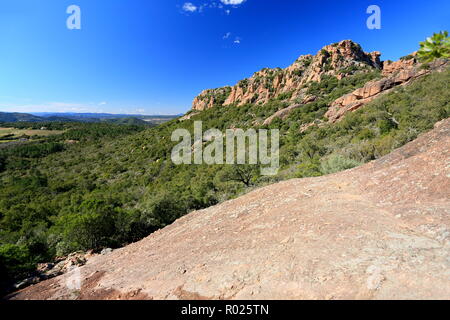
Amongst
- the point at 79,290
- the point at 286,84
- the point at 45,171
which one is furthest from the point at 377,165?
the point at 45,171

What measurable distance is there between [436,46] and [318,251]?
3.46 metres

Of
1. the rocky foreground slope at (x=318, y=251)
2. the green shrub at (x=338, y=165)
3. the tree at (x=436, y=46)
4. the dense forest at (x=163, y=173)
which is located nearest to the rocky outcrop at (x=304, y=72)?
the dense forest at (x=163, y=173)

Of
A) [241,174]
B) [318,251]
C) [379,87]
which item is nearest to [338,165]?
[318,251]

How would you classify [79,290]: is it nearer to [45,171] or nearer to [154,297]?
[154,297]

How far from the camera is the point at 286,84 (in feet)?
190

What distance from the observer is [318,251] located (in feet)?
12.8

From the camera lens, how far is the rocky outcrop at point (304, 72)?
51844 mm

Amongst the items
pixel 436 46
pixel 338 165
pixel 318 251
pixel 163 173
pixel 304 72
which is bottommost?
pixel 163 173

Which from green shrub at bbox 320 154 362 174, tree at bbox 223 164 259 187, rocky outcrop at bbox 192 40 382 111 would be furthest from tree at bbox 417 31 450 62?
rocky outcrop at bbox 192 40 382 111

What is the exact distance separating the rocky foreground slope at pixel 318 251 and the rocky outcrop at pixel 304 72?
150ft

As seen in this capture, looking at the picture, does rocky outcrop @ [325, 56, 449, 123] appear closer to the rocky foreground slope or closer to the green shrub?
the green shrub

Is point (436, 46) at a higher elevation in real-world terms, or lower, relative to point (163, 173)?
higher

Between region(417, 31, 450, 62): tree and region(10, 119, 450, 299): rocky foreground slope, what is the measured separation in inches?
114

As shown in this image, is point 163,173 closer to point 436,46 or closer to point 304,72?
point 436,46
